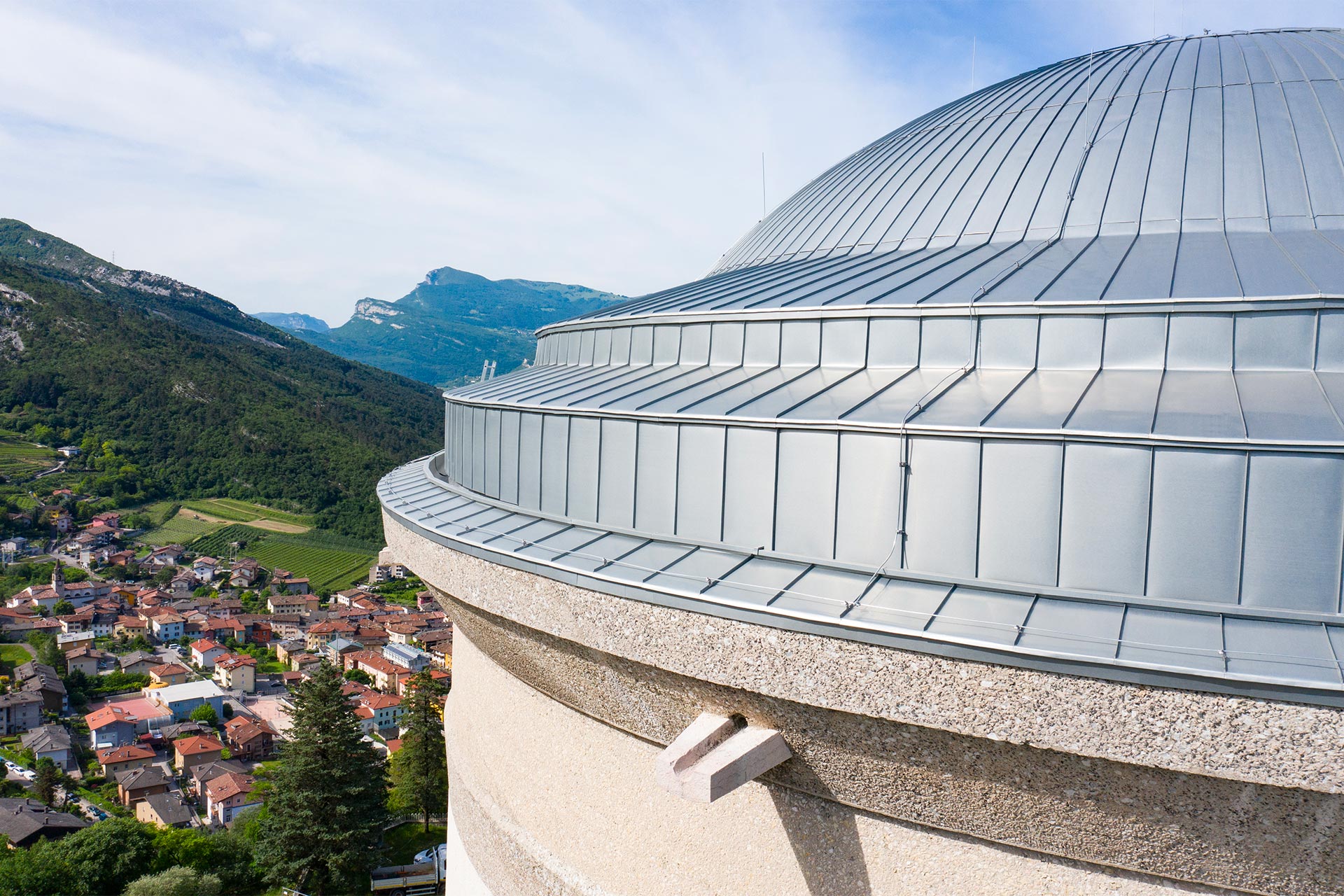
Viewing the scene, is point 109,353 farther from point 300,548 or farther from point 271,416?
point 300,548

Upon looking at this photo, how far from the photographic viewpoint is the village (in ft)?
201

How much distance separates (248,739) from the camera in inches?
2874

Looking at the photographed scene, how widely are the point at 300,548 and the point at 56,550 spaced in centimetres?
3008

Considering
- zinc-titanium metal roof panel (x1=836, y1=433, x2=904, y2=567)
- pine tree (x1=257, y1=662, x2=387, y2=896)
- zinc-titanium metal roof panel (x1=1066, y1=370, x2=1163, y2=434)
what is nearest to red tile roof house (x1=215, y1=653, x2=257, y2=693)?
pine tree (x1=257, y1=662, x2=387, y2=896)

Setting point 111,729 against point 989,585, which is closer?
point 989,585

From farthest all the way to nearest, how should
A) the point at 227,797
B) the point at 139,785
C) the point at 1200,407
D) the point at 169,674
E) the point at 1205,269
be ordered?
the point at 169,674 → the point at 139,785 → the point at 227,797 → the point at 1205,269 → the point at 1200,407

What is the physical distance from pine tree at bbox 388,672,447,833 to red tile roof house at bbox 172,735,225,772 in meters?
31.7

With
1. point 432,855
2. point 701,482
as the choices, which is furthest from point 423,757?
point 701,482

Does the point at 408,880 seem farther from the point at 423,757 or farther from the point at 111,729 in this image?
the point at 111,729

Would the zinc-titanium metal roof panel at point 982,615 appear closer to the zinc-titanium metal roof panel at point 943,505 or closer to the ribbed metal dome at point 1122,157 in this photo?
the zinc-titanium metal roof panel at point 943,505

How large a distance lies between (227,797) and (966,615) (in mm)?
67778

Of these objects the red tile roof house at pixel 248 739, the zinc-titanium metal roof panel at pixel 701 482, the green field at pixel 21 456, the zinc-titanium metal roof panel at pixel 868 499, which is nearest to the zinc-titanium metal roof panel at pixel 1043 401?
the zinc-titanium metal roof panel at pixel 868 499

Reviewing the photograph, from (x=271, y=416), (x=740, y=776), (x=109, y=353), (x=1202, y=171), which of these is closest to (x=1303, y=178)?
(x=1202, y=171)

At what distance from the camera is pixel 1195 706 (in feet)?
16.1
